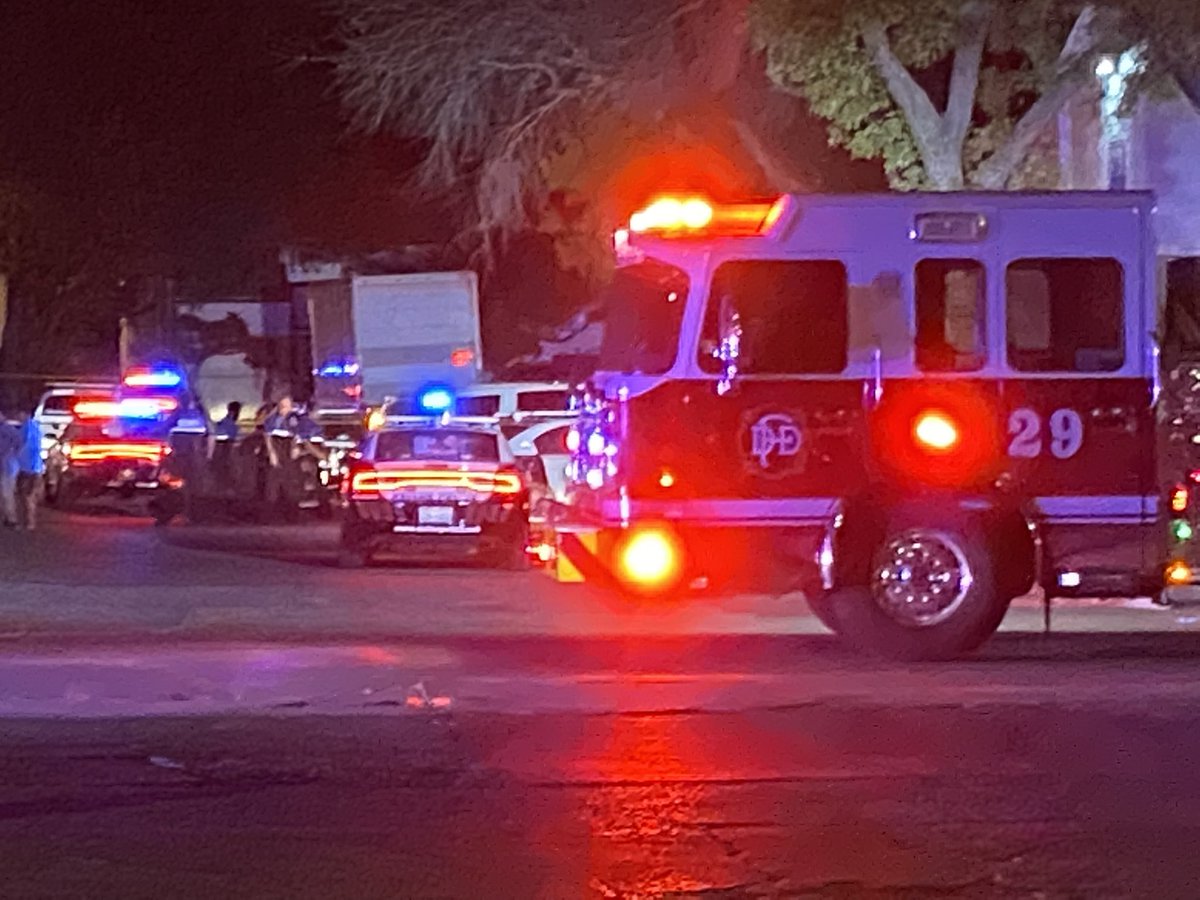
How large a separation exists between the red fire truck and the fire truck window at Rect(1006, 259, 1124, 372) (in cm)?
1

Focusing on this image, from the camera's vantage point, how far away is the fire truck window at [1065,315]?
1326cm

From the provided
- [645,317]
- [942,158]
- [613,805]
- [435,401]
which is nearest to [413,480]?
[942,158]

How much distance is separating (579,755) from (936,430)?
3.81 metres

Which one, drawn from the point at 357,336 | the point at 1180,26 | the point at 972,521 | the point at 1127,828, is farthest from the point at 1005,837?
the point at 357,336

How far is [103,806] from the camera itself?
9.17 metres

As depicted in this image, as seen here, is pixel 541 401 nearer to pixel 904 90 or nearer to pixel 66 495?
pixel 66 495

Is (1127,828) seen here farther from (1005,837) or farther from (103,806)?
(103,806)

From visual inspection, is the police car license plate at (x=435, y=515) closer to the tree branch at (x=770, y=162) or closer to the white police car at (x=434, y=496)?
the white police car at (x=434, y=496)

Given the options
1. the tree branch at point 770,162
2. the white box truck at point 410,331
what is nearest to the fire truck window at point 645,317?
the tree branch at point 770,162

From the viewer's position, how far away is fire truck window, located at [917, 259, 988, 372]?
1327 cm

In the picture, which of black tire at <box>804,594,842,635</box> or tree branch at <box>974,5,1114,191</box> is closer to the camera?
black tire at <box>804,594,842,635</box>

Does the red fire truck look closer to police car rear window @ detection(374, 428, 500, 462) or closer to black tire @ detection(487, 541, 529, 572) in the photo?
police car rear window @ detection(374, 428, 500, 462)

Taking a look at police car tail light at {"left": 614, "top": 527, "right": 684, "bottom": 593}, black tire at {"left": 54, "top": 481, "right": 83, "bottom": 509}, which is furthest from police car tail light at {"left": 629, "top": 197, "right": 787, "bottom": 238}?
black tire at {"left": 54, "top": 481, "right": 83, "bottom": 509}

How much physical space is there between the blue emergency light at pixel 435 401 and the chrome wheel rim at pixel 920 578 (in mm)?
12900
